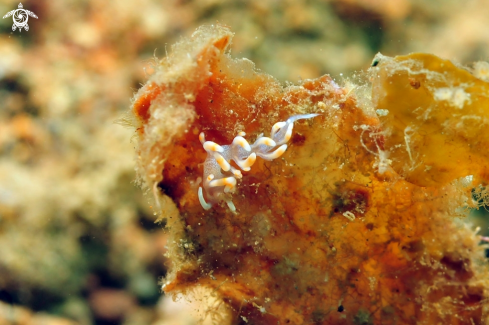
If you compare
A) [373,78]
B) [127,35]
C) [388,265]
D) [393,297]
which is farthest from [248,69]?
[127,35]

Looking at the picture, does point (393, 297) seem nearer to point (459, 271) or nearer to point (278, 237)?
point (459, 271)

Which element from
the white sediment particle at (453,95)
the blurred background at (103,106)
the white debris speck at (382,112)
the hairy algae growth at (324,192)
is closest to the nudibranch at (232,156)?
the hairy algae growth at (324,192)

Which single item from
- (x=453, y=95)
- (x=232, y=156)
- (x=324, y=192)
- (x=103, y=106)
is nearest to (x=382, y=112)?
(x=453, y=95)

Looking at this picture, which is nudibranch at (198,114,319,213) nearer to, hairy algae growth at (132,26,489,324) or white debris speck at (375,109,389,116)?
hairy algae growth at (132,26,489,324)

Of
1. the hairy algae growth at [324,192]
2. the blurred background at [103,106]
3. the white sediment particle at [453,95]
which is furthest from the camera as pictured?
the blurred background at [103,106]

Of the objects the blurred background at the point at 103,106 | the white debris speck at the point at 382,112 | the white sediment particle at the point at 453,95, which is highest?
the white sediment particle at the point at 453,95

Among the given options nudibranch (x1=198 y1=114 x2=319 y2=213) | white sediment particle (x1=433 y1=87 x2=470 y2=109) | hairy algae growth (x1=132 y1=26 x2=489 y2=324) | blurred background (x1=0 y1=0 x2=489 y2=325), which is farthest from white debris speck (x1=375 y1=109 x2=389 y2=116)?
blurred background (x1=0 y1=0 x2=489 y2=325)

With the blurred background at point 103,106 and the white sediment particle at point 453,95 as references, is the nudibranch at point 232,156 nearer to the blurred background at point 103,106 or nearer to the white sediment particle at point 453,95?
the white sediment particle at point 453,95
